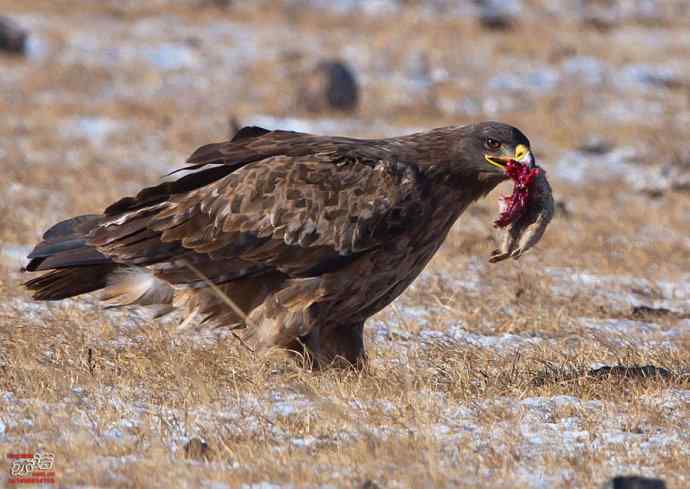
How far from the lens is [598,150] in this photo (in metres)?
18.1

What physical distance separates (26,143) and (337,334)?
9.94 metres

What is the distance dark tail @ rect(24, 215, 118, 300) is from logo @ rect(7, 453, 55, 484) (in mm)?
1955

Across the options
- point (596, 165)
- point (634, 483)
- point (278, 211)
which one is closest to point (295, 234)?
point (278, 211)

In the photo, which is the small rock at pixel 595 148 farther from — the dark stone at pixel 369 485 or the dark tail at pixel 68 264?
the dark stone at pixel 369 485

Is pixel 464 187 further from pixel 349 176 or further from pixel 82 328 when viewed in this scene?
pixel 82 328

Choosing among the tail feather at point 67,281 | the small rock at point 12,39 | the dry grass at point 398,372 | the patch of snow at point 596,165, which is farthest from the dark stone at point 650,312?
the small rock at point 12,39

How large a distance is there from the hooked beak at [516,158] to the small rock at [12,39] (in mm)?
16135

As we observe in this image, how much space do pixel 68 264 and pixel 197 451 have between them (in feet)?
6.61

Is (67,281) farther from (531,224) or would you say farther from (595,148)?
(595,148)

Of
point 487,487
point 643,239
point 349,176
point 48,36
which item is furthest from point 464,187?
point 48,36

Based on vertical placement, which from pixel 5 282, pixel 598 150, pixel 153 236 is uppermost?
pixel 153 236

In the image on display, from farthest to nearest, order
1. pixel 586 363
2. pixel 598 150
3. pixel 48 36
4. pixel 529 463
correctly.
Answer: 1. pixel 48 36
2. pixel 598 150
3. pixel 586 363
4. pixel 529 463

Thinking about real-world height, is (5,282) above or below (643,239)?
above

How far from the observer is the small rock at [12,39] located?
22.0 metres
